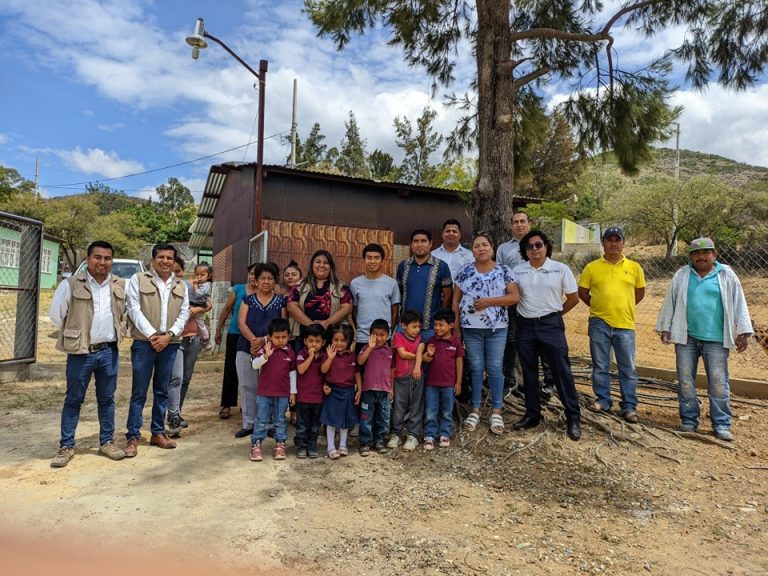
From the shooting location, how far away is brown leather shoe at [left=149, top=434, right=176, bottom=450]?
424 cm

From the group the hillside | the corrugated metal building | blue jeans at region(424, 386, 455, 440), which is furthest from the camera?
the hillside

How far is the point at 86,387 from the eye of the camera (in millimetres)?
3824

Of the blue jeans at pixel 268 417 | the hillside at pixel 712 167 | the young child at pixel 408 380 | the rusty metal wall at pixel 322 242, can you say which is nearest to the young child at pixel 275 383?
A: the blue jeans at pixel 268 417

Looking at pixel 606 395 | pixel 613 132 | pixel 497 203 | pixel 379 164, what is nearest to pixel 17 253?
pixel 497 203

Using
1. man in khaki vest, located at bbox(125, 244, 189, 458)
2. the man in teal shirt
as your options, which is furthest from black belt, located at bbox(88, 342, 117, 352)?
the man in teal shirt

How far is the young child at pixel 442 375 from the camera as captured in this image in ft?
13.8

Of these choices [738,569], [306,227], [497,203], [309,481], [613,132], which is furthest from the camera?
[306,227]

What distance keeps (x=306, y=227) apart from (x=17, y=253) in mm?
4576

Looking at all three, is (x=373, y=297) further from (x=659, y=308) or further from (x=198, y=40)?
(x=659, y=308)

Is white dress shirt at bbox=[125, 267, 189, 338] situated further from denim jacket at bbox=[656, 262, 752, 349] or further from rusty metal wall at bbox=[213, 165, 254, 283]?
rusty metal wall at bbox=[213, 165, 254, 283]

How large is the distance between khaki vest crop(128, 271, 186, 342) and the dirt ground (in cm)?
98

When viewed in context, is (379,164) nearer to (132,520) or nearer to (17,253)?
(17,253)

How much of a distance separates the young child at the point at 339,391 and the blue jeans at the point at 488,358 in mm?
1037

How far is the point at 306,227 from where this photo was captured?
986 centimetres
